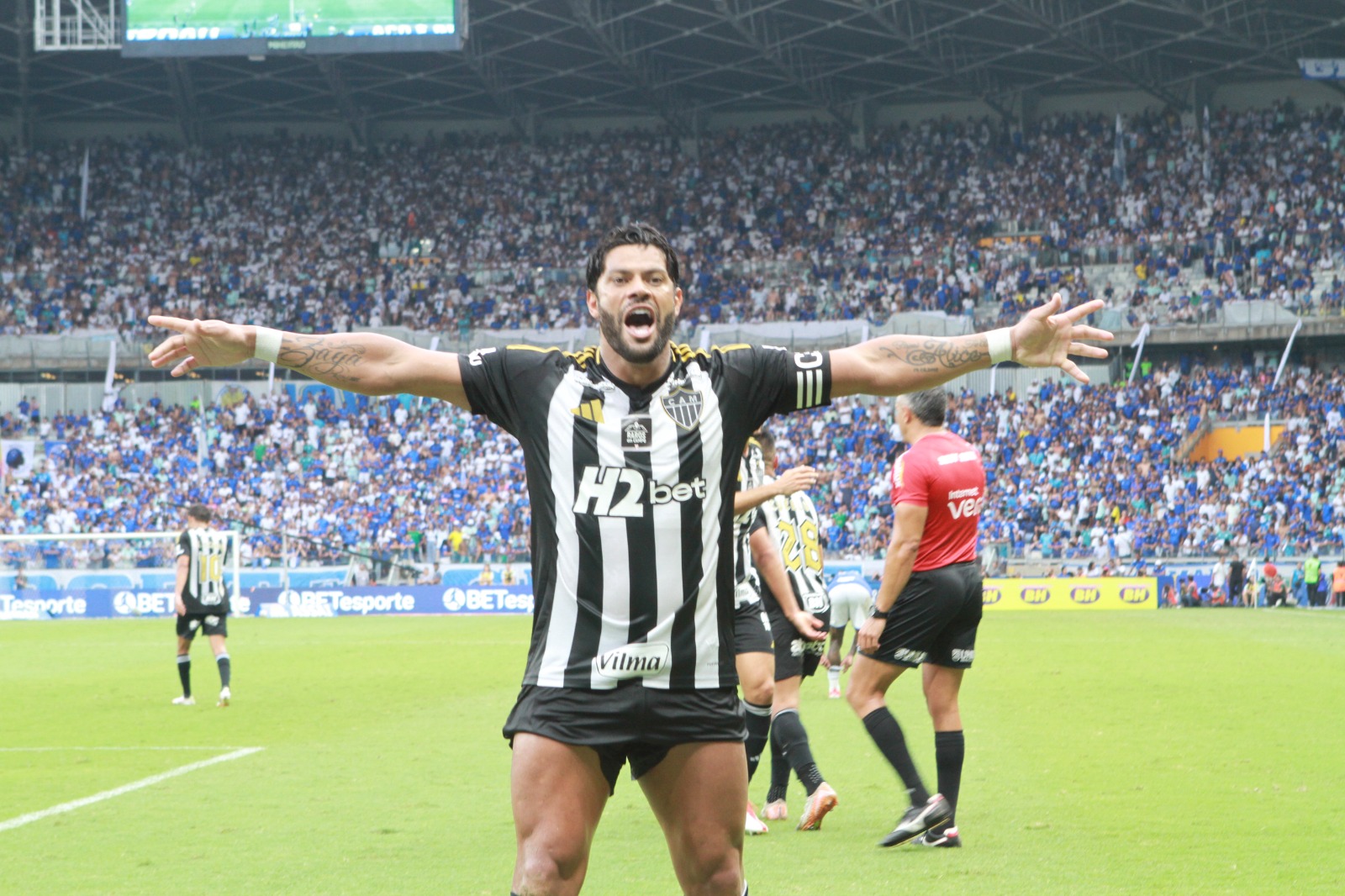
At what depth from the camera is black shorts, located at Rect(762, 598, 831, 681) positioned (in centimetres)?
798

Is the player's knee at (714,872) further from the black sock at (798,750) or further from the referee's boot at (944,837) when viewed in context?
the black sock at (798,750)

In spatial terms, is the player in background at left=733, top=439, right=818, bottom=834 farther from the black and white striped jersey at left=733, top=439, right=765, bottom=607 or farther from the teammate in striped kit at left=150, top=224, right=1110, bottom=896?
the teammate in striped kit at left=150, top=224, right=1110, bottom=896

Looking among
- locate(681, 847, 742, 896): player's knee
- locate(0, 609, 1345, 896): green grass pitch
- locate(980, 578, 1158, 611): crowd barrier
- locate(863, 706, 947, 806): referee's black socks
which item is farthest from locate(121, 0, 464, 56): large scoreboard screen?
locate(681, 847, 742, 896): player's knee

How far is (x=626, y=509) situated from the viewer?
4059 mm

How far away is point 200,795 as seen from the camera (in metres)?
8.98

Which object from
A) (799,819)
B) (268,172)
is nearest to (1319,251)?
(268,172)

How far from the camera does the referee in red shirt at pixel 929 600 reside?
714cm

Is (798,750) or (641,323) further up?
(641,323)

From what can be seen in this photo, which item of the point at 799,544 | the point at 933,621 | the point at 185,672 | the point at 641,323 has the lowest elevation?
the point at 185,672

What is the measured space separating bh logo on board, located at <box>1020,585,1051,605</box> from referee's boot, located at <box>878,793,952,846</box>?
27363mm

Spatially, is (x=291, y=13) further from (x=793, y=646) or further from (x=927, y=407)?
(x=927, y=407)

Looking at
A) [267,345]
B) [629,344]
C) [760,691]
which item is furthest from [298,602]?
[629,344]

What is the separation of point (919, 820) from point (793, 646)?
1.39 meters

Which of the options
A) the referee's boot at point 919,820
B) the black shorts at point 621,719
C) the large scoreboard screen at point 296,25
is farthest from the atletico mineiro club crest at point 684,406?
the large scoreboard screen at point 296,25
